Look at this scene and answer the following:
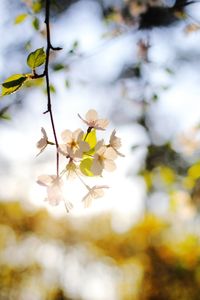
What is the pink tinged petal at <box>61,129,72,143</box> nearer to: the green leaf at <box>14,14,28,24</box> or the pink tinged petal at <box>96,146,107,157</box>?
the pink tinged petal at <box>96,146,107,157</box>

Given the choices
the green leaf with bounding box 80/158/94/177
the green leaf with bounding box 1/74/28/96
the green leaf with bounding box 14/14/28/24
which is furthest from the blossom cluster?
the green leaf with bounding box 14/14/28/24

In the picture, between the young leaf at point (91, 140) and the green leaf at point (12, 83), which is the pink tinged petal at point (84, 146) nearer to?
the young leaf at point (91, 140)

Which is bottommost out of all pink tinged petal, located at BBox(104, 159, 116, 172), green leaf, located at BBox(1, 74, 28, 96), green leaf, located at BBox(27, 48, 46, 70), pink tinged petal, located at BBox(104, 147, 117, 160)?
pink tinged petal, located at BBox(104, 159, 116, 172)

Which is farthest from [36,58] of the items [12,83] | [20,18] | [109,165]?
Answer: [20,18]

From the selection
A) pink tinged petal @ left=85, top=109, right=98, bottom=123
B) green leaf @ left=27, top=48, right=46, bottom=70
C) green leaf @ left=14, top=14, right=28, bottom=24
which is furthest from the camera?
green leaf @ left=14, top=14, right=28, bottom=24

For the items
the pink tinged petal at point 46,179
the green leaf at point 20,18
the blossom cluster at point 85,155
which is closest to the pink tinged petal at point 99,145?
the blossom cluster at point 85,155

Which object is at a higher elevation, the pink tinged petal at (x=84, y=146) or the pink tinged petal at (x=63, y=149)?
the pink tinged petal at (x=84, y=146)

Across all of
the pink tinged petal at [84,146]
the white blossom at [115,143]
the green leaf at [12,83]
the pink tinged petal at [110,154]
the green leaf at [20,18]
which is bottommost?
the pink tinged petal at [110,154]
